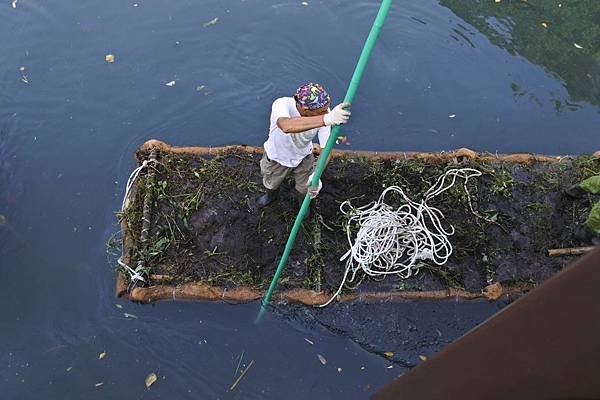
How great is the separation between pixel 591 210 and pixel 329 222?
7.30 feet

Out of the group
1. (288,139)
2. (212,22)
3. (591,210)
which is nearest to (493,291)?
(591,210)

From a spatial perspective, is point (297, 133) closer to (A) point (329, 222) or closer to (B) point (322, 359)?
(A) point (329, 222)

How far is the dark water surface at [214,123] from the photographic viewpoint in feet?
12.3

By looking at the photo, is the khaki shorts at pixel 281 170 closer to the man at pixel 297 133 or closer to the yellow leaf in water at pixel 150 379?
the man at pixel 297 133

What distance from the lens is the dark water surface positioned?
148 inches

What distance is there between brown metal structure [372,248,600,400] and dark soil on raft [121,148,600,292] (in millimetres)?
2347

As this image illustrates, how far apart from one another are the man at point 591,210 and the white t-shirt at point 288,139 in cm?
235

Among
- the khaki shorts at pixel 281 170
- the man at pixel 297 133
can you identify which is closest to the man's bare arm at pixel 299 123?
the man at pixel 297 133

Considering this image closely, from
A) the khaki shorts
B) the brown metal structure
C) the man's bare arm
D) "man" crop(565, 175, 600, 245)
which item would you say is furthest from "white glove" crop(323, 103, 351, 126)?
"man" crop(565, 175, 600, 245)

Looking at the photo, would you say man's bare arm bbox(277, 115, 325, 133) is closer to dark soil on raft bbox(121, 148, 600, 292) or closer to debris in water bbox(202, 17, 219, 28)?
dark soil on raft bbox(121, 148, 600, 292)

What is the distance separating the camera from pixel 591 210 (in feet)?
13.4

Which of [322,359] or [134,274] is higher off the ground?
[134,274]

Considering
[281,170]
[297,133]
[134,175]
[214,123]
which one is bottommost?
[134,175]

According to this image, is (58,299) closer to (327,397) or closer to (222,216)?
(222,216)
